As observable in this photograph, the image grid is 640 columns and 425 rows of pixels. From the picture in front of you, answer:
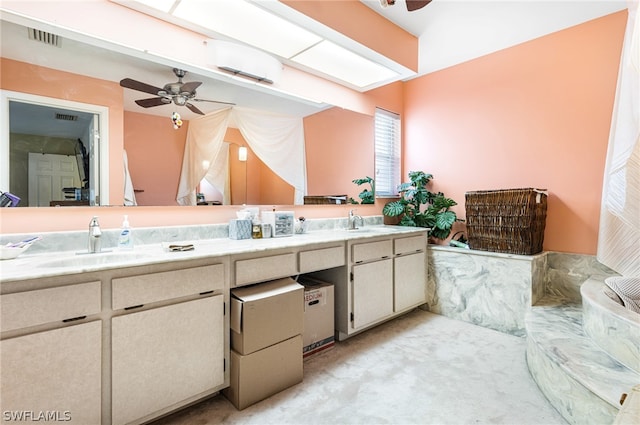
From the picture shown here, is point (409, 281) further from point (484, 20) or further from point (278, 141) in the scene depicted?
point (484, 20)

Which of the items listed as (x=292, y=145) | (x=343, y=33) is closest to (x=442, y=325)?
(x=292, y=145)

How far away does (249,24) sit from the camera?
2.07 meters

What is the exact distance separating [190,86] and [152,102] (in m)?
0.28

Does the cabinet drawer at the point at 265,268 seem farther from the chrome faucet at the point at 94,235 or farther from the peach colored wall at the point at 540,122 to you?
the peach colored wall at the point at 540,122

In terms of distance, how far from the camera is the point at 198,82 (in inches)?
82.2

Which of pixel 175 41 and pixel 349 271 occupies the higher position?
pixel 175 41

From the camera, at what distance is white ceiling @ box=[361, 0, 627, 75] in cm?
232

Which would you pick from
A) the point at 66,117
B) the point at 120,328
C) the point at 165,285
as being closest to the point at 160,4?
the point at 66,117

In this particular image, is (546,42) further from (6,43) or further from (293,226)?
(6,43)

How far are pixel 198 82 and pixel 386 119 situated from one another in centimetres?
229

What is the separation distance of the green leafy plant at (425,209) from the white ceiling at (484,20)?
1322 mm

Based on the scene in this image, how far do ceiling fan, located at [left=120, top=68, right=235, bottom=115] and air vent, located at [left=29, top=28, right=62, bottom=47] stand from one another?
322 mm

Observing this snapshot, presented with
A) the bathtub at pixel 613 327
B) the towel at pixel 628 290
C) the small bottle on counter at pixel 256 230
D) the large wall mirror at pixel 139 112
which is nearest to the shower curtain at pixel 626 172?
the towel at pixel 628 290

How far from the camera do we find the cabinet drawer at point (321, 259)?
204 cm
